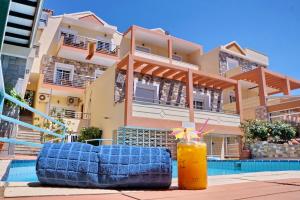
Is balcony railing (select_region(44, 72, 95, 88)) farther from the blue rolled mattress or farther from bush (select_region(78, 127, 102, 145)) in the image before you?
the blue rolled mattress

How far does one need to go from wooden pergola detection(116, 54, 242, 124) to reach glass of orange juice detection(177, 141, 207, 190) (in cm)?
1065

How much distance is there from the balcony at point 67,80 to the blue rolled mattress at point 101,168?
17.3m

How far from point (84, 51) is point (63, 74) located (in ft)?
8.08

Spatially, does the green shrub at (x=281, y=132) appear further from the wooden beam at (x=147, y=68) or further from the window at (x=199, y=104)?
the wooden beam at (x=147, y=68)

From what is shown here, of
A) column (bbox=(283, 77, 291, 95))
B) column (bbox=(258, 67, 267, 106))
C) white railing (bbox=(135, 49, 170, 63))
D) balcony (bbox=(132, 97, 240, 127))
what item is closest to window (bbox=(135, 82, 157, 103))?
balcony (bbox=(132, 97, 240, 127))

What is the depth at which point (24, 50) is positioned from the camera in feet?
29.3

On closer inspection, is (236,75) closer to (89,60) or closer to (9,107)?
(89,60)

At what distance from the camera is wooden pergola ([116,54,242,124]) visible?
13.2 m

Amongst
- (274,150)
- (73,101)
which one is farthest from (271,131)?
(73,101)

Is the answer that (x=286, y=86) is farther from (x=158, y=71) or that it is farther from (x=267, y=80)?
(x=158, y=71)

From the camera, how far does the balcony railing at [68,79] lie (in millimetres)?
18969

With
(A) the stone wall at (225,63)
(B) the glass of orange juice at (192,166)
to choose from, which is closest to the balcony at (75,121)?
(A) the stone wall at (225,63)

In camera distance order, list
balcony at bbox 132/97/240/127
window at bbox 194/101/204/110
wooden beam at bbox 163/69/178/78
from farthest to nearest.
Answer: window at bbox 194/101/204/110, wooden beam at bbox 163/69/178/78, balcony at bbox 132/97/240/127

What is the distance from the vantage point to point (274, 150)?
13.1 meters
